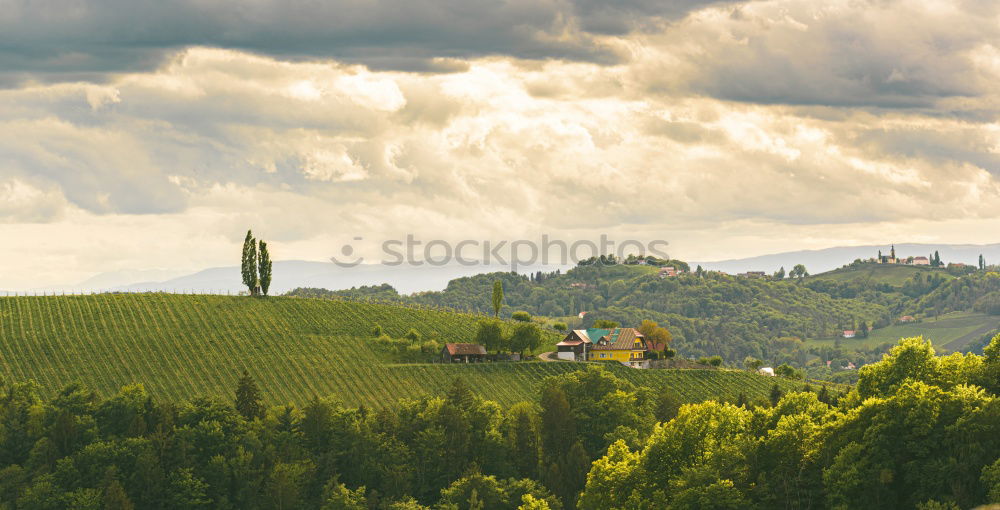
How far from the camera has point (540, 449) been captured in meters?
139

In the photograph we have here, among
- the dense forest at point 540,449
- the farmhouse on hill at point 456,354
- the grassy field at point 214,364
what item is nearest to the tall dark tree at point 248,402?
the dense forest at point 540,449

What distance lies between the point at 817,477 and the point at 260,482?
6653 centimetres

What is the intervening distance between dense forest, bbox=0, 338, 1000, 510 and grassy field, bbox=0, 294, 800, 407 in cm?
1878

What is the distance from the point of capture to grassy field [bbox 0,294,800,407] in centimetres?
16888

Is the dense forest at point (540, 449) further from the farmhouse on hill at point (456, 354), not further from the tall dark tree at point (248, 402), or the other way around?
the farmhouse on hill at point (456, 354)

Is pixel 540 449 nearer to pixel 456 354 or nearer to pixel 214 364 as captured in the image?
pixel 456 354

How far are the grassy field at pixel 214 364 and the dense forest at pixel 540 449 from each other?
1878 centimetres

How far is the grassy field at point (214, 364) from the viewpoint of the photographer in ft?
554

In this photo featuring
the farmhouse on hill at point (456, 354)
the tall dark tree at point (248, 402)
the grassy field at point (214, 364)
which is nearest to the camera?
the tall dark tree at point (248, 402)

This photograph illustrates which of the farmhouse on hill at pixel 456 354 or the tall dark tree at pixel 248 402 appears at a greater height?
the farmhouse on hill at pixel 456 354

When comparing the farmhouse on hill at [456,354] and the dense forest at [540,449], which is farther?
the farmhouse on hill at [456,354]

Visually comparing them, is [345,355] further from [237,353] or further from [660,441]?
[660,441]

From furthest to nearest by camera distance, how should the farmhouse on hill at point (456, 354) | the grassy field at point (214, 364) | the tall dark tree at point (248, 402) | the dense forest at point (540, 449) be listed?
the farmhouse on hill at point (456, 354), the grassy field at point (214, 364), the tall dark tree at point (248, 402), the dense forest at point (540, 449)

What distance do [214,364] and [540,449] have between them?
6404 centimetres
